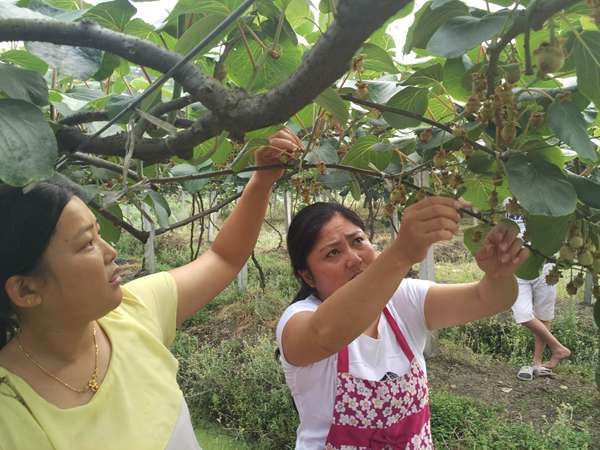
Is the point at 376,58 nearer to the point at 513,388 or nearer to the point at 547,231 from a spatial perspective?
the point at 547,231

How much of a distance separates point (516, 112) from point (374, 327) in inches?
30.0

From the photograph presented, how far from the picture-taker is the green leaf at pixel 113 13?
2.15 feet

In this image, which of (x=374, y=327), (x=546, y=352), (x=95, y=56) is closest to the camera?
(x=95, y=56)

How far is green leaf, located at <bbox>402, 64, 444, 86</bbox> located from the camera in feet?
2.19

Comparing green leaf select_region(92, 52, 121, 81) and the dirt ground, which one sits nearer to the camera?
green leaf select_region(92, 52, 121, 81)

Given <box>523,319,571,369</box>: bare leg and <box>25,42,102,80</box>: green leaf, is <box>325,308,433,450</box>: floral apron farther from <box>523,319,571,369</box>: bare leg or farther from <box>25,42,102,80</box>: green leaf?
<box>523,319,571,369</box>: bare leg

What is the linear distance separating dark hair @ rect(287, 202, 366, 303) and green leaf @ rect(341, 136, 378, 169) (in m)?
0.29

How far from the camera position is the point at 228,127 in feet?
1.62

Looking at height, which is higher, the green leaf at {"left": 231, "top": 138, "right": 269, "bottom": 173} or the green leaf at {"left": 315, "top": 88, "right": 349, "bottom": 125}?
the green leaf at {"left": 315, "top": 88, "right": 349, "bottom": 125}

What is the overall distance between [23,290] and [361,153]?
57 centimetres

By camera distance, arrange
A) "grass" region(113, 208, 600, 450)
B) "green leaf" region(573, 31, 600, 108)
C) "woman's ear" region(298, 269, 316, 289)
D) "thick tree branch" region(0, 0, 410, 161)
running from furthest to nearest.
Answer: "grass" region(113, 208, 600, 450) → "woman's ear" region(298, 269, 316, 289) → "green leaf" region(573, 31, 600, 108) → "thick tree branch" region(0, 0, 410, 161)

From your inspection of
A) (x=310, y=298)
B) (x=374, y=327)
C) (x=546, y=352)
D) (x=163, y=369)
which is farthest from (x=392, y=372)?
(x=546, y=352)

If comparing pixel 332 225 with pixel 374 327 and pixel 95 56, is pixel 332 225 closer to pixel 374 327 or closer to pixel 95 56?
pixel 374 327

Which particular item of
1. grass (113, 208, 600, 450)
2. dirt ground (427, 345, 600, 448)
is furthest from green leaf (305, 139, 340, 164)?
dirt ground (427, 345, 600, 448)
